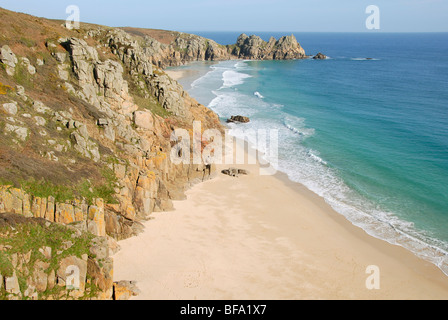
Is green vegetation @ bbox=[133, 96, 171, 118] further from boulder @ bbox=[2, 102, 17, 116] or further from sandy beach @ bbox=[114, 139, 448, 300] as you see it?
boulder @ bbox=[2, 102, 17, 116]

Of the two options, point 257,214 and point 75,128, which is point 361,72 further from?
point 75,128

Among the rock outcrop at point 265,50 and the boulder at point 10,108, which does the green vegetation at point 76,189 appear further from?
the rock outcrop at point 265,50

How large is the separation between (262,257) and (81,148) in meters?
15.4

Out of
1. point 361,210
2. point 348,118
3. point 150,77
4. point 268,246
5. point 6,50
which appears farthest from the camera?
point 348,118

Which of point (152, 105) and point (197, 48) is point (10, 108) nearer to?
point (152, 105)

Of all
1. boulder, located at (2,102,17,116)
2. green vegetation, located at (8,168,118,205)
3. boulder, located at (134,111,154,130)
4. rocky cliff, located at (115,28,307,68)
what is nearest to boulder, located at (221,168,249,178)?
boulder, located at (134,111,154,130)

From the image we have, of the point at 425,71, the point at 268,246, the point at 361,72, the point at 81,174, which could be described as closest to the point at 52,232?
the point at 81,174

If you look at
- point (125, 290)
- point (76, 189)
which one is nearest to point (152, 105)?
point (76, 189)

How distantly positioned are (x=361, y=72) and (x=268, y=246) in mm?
95440

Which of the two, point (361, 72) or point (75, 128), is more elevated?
point (361, 72)

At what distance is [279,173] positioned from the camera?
1515 inches

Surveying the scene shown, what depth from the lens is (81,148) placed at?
2547cm

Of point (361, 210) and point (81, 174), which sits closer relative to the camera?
point (81, 174)

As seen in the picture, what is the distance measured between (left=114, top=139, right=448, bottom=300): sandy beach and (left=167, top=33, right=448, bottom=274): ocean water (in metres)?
2.63
